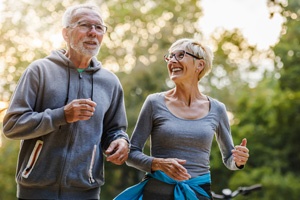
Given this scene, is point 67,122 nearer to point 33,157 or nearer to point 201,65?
point 33,157

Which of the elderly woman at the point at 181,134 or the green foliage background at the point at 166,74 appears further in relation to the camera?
the green foliage background at the point at 166,74

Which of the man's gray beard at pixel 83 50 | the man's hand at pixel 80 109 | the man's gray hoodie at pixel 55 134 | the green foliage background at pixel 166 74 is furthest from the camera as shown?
the green foliage background at pixel 166 74

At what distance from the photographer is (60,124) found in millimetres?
2498

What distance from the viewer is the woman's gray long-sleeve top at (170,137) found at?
9.30 feet

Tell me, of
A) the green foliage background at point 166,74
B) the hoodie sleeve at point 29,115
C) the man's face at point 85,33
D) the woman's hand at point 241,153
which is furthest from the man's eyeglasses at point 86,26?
the green foliage background at point 166,74

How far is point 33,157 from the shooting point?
2584mm

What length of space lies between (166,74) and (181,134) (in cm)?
1326

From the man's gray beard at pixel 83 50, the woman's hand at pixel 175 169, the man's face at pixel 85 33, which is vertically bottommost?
the woman's hand at pixel 175 169

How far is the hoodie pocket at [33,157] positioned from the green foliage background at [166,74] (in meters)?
11.9

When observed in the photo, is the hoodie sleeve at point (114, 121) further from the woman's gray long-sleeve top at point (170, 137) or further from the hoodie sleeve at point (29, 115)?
the hoodie sleeve at point (29, 115)

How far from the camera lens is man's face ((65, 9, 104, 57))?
8.86 feet

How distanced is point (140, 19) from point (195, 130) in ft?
52.0

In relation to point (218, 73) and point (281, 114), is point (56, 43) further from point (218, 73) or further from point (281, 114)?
point (281, 114)

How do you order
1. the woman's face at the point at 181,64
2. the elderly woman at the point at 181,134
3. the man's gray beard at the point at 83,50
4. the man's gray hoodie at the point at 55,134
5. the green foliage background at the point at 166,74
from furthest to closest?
the green foliage background at the point at 166,74 < the woman's face at the point at 181,64 < the elderly woman at the point at 181,134 < the man's gray beard at the point at 83,50 < the man's gray hoodie at the point at 55,134
